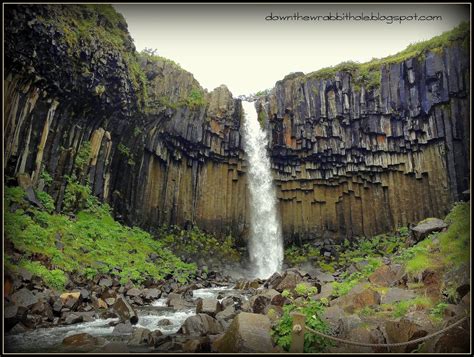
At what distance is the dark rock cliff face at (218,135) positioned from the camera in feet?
67.7

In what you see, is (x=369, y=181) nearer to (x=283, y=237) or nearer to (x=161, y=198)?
(x=283, y=237)

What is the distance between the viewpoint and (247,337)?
716 cm

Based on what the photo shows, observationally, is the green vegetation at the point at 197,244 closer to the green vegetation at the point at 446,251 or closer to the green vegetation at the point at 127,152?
the green vegetation at the point at 127,152

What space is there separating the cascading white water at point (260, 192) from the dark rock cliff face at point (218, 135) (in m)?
0.83

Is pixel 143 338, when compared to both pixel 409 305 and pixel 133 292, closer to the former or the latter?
pixel 409 305

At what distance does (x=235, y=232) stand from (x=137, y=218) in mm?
9362

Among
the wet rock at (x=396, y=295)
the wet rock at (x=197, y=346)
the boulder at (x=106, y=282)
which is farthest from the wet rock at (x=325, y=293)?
the boulder at (x=106, y=282)

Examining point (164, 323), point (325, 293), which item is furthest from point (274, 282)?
point (164, 323)

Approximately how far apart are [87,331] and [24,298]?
2.69 metres

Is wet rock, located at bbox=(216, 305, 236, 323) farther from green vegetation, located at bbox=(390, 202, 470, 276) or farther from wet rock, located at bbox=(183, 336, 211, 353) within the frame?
green vegetation, located at bbox=(390, 202, 470, 276)

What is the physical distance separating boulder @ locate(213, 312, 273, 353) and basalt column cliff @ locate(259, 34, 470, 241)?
2469cm

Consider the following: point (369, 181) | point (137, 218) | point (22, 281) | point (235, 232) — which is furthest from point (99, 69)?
point (369, 181)

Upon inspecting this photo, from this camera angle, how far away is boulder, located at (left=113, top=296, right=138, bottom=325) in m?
11.3

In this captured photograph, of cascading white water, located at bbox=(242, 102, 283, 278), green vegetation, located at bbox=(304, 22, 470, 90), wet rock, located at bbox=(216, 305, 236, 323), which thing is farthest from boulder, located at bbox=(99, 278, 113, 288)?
green vegetation, located at bbox=(304, 22, 470, 90)
